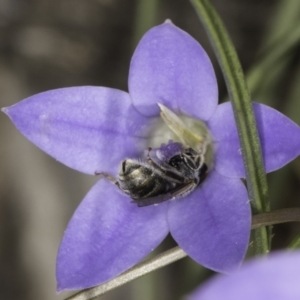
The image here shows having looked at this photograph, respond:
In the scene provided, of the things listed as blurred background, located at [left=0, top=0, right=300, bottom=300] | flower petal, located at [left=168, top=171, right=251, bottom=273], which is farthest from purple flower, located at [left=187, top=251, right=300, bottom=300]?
blurred background, located at [left=0, top=0, right=300, bottom=300]

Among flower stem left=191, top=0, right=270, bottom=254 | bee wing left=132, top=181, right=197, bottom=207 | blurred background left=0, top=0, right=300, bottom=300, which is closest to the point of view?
flower stem left=191, top=0, right=270, bottom=254

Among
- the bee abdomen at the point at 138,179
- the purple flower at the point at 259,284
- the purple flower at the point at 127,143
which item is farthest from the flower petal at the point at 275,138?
the purple flower at the point at 259,284

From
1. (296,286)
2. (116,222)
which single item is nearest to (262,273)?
(296,286)

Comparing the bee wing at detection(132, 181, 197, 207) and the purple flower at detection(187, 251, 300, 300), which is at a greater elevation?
the purple flower at detection(187, 251, 300, 300)

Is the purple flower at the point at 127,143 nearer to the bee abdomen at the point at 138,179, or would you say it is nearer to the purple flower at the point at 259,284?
the bee abdomen at the point at 138,179

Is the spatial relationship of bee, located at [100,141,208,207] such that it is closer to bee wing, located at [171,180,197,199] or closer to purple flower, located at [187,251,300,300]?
bee wing, located at [171,180,197,199]

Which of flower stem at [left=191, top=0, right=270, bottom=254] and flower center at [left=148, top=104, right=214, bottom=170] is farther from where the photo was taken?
flower center at [left=148, top=104, right=214, bottom=170]

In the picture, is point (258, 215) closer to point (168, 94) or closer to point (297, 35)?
point (168, 94)

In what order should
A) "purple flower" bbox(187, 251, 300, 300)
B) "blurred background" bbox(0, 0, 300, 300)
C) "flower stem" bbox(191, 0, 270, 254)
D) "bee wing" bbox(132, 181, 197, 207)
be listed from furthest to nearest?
1. "blurred background" bbox(0, 0, 300, 300)
2. "bee wing" bbox(132, 181, 197, 207)
3. "flower stem" bbox(191, 0, 270, 254)
4. "purple flower" bbox(187, 251, 300, 300)

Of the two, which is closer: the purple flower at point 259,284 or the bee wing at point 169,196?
the purple flower at point 259,284
